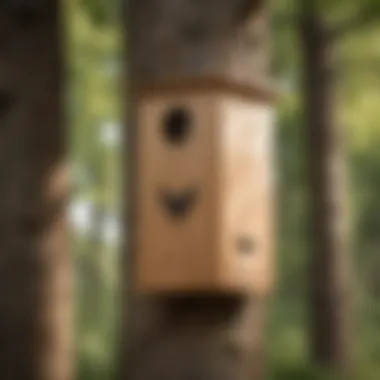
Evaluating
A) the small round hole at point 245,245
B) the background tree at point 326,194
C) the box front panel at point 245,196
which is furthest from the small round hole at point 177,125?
the background tree at point 326,194

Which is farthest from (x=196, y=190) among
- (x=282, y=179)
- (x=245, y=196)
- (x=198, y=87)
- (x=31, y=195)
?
(x=282, y=179)

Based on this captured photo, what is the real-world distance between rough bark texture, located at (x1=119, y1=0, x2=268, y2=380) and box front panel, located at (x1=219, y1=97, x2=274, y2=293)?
10cm

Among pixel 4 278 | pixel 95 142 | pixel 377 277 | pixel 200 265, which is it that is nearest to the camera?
pixel 200 265

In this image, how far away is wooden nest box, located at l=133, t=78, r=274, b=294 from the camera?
3.23 metres

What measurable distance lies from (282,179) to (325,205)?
21.9 feet

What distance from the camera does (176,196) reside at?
3.27m

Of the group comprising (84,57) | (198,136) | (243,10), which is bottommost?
(198,136)

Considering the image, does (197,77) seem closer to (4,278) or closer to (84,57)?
(4,278)

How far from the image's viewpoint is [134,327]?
335 cm

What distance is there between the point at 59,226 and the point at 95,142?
32.9ft

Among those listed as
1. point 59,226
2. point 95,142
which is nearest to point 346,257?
point 59,226

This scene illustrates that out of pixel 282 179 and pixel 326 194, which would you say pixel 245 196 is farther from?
pixel 282 179

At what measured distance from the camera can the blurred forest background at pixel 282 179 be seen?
8.06 metres

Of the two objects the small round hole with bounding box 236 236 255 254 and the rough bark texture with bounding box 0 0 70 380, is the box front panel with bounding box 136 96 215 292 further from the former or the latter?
the rough bark texture with bounding box 0 0 70 380
